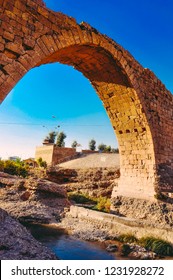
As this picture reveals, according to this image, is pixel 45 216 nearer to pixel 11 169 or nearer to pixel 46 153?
pixel 11 169

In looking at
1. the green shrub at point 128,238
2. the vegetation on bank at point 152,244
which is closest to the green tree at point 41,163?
the green shrub at point 128,238

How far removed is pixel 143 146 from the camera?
7.20 m

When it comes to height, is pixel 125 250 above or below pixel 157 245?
below

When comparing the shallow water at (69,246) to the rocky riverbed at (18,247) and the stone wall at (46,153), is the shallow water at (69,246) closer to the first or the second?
the rocky riverbed at (18,247)

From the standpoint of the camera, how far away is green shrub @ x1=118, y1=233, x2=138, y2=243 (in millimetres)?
6133

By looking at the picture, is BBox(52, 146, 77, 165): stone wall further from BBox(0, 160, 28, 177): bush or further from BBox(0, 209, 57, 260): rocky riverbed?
BBox(0, 209, 57, 260): rocky riverbed

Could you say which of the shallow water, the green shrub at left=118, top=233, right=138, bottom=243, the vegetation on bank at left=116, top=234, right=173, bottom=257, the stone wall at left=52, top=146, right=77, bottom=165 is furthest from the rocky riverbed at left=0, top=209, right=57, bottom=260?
the stone wall at left=52, top=146, right=77, bottom=165

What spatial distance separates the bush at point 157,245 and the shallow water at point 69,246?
3.06ft

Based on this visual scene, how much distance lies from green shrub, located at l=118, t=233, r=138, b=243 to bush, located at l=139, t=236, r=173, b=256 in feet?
0.77

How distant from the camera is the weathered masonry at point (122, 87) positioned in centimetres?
442

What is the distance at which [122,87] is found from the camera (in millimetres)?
6902

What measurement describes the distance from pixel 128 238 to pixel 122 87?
4201 millimetres

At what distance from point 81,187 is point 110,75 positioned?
14225 mm

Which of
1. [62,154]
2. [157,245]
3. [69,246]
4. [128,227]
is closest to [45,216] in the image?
[69,246]
